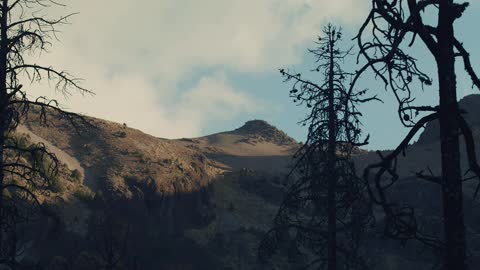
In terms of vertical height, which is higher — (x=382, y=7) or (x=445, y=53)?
(x=382, y=7)

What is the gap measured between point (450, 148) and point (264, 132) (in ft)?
475

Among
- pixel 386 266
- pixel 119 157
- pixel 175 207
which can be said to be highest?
pixel 119 157

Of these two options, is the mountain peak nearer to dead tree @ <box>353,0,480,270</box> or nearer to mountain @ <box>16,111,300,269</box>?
mountain @ <box>16,111,300,269</box>

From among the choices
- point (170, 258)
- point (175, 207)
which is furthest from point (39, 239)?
point (175, 207)

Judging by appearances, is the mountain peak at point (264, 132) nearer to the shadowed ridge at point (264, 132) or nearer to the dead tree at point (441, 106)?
the shadowed ridge at point (264, 132)

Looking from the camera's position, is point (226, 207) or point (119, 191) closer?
point (119, 191)

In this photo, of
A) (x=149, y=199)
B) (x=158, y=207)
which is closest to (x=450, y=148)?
(x=158, y=207)

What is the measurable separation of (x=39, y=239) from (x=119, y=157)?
1975cm

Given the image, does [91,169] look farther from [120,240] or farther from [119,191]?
[120,240]

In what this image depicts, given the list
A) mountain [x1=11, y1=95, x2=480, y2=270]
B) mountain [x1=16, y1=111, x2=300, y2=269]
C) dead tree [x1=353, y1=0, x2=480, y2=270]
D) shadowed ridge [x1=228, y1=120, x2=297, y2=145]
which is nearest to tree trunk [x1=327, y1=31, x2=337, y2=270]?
dead tree [x1=353, y1=0, x2=480, y2=270]

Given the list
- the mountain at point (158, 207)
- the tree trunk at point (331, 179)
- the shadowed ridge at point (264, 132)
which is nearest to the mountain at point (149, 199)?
the mountain at point (158, 207)

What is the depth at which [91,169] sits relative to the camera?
2537 inches

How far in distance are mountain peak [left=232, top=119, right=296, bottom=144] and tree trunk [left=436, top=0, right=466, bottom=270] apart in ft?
460

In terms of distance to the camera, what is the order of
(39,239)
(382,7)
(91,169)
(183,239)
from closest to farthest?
(382,7) < (39,239) < (183,239) < (91,169)
